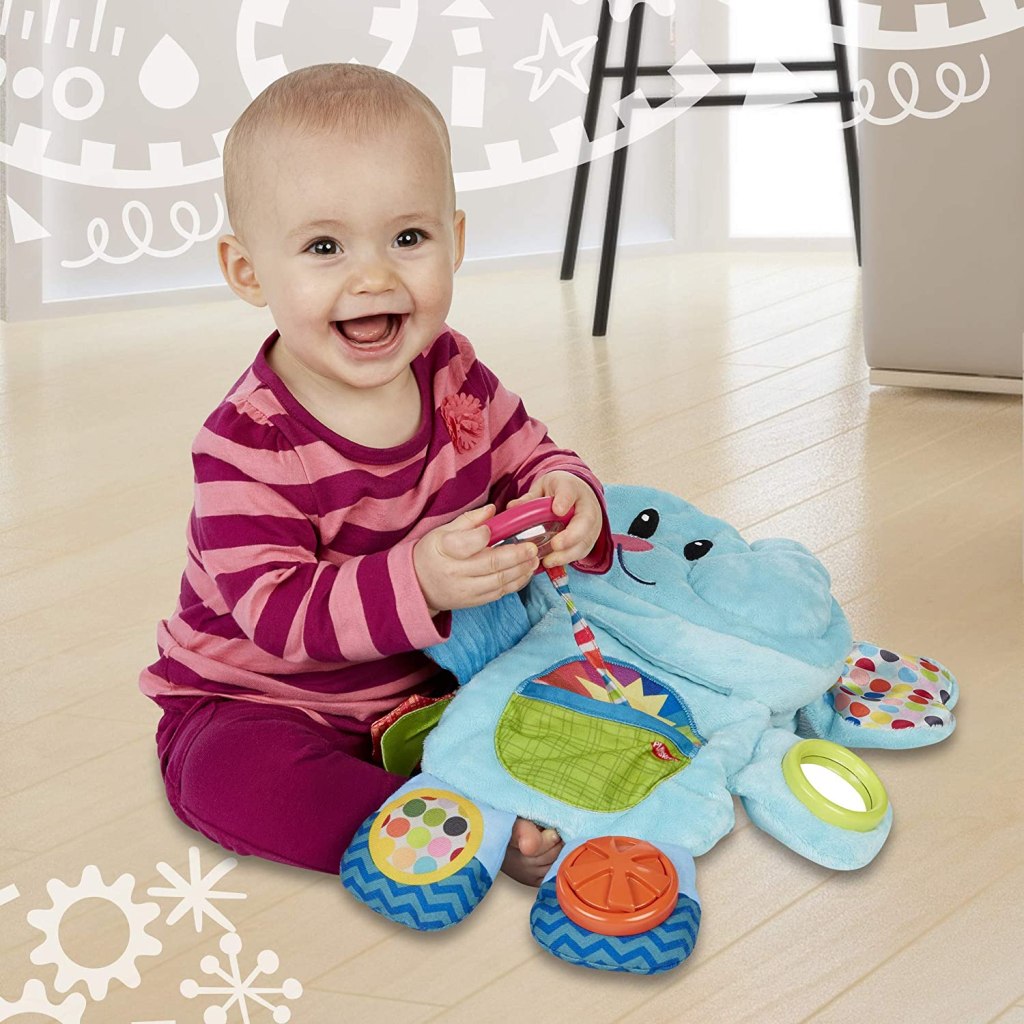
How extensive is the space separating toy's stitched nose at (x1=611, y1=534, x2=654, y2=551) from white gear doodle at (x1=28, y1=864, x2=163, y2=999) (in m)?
0.43

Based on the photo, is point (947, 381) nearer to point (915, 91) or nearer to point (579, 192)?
point (915, 91)

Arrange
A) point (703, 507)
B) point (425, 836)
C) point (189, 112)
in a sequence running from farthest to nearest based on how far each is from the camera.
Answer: point (189, 112) → point (703, 507) → point (425, 836)

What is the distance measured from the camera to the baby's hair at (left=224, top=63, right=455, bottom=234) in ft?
3.13

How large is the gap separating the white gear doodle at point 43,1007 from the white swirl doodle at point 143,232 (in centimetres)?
220

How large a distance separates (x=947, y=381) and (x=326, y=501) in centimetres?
127

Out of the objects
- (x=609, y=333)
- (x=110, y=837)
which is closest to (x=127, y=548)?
(x=110, y=837)

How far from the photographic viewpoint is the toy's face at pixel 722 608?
105cm

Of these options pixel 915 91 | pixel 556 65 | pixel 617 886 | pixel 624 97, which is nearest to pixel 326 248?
pixel 617 886

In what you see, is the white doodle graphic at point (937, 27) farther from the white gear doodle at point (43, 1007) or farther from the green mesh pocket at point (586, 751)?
the white gear doodle at point (43, 1007)

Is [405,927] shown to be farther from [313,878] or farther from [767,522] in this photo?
[767,522]

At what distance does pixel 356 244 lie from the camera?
38.0 inches

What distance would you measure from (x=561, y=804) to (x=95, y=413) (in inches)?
54.7

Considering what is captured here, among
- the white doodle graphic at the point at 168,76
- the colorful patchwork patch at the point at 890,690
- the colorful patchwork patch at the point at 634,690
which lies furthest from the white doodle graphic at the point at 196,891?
the white doodle graphic at the point at 168,76

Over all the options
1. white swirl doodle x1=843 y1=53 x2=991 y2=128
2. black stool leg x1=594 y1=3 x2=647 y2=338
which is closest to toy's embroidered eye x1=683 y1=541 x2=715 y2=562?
white swirl doodle x1=843 y1=53 x2=991 y2=128
